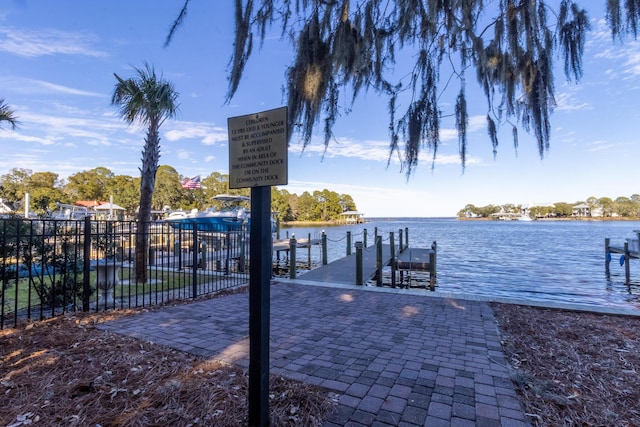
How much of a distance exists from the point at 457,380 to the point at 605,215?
139013 mm

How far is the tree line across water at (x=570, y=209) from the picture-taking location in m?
95.9

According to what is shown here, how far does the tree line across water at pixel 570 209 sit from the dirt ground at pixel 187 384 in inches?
4818

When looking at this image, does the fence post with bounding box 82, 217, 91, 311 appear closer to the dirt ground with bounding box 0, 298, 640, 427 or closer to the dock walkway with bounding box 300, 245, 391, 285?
the dirt ground with bounding box 0, 298, 640, 427

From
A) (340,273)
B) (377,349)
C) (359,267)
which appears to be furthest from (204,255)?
(377,349)

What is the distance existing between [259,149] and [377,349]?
9.01ft

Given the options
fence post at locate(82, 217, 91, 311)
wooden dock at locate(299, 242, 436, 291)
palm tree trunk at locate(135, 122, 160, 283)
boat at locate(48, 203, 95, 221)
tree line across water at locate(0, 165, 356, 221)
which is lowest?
wooden dock at locate(299, 242, 436, 291)

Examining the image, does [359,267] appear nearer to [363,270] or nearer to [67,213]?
[363,270]

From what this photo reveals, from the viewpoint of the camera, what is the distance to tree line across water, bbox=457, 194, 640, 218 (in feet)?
315

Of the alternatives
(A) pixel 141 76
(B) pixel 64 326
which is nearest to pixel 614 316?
(B) pixel 64 326

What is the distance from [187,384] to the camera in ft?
8.94

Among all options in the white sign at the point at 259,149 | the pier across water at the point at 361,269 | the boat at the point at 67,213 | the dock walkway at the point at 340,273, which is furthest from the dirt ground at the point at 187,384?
the boat at the point at 67,213

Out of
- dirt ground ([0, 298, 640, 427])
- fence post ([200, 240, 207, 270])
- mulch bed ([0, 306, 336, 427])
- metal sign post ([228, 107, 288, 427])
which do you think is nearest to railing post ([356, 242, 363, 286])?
dirt ground ([0, 298, 640, 427])

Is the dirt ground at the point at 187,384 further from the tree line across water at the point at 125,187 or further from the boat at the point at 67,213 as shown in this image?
the tree line across water at the point at 125,187

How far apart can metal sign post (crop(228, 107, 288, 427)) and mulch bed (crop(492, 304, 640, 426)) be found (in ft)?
6.65
